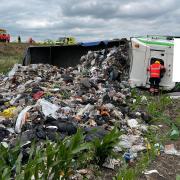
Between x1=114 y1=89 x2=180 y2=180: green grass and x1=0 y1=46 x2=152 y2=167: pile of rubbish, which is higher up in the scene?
x1=0 y1=46 x2=152 y2=167: pile of rubbish

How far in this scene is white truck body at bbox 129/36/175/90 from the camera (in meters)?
13.1

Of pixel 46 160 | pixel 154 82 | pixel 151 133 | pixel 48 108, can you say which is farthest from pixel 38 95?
pixel 46 160

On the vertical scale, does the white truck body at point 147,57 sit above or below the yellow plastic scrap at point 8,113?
above

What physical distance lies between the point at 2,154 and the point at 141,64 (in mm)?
8953

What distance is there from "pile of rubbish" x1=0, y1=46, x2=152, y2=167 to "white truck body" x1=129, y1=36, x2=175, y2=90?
1.59ft

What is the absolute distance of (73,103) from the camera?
1017cm

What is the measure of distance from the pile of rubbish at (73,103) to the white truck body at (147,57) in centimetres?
49

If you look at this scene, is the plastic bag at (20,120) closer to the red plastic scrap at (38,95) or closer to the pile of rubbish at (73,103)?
the pile of rubbish at (73,103)

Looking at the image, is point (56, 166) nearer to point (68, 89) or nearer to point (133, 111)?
point (133, 111)

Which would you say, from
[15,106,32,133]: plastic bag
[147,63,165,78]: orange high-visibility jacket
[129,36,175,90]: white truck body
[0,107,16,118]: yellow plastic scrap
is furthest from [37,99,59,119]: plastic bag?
[129,36,175,90]: white truck body

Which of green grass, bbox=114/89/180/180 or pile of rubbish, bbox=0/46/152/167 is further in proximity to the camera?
pile of rubbish, bbox=0/46/152/167

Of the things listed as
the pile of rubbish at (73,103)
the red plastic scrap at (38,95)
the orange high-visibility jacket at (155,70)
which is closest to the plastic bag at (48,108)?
the pile of rubbish at (73,103)

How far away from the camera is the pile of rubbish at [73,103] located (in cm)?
752

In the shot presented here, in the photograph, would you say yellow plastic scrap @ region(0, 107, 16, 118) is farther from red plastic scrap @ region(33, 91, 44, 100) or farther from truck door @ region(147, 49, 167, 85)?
truck door @ region(147, 49, 167, 85)
